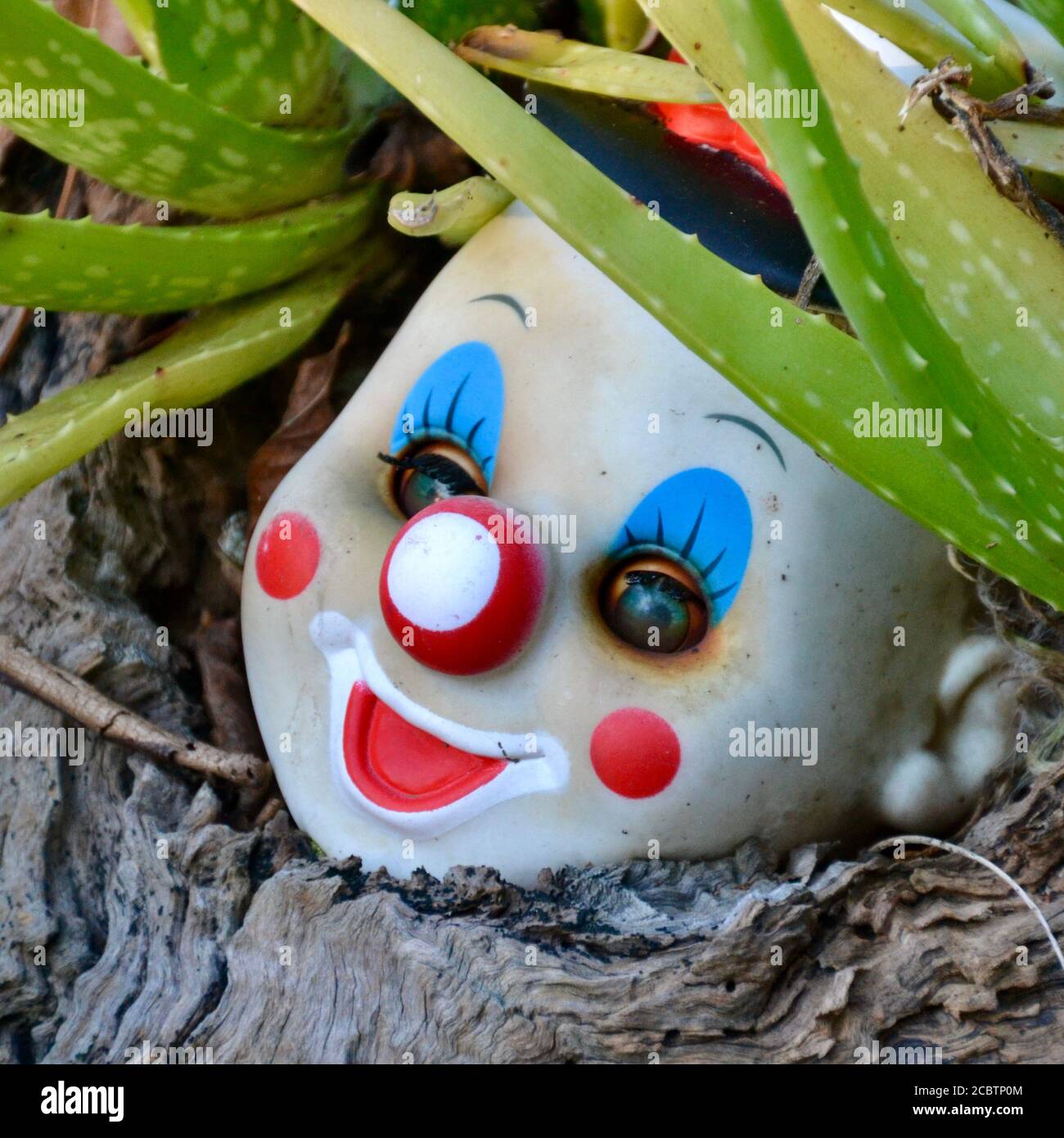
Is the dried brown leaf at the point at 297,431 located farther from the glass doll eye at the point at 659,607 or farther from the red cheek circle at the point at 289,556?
the glass doll eye at the point at 659,607

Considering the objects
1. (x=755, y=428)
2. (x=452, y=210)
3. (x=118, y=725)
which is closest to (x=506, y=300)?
(x=452, y=210)

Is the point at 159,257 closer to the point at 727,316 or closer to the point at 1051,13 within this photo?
the point at 727,316

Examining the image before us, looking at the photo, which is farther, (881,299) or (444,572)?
(444,572)

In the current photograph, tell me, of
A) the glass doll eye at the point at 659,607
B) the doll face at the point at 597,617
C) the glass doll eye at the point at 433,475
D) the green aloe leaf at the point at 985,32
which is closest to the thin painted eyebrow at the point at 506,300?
the doll face at the point at 597,617

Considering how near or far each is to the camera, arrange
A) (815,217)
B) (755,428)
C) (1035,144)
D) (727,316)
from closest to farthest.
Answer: (815,217)
(727,316)
(1035,144)
(755,428)

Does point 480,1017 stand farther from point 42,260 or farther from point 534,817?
point 42,260

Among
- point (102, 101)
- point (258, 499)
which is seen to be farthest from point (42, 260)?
point (258, 499)

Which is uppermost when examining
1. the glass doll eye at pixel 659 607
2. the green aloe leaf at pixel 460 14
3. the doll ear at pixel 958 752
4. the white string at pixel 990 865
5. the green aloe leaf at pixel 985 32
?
the green aloe leaf at pixel 460 14
